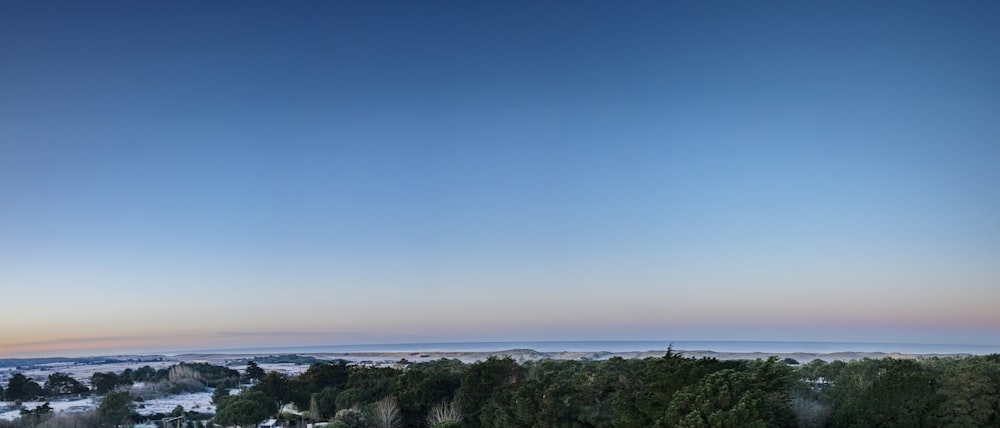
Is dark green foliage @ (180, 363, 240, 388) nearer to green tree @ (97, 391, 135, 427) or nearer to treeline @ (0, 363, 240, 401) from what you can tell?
treeline @ (0, 363, 240, 401)

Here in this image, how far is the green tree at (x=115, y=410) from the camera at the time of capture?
30.7 metres

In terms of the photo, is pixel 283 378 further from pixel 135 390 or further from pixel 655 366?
pixel 655 366

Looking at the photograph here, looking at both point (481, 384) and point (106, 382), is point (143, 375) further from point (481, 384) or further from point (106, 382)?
point (481, 384)

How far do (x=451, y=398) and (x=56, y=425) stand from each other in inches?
691

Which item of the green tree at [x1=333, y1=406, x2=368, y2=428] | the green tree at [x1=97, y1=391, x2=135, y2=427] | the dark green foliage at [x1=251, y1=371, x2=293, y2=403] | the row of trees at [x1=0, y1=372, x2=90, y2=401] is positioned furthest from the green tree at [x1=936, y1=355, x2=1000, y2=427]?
the row of trees at [x1=0, y1=372, x2=90, y2=401]

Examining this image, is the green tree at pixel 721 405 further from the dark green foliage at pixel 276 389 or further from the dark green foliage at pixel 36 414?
the dark green foliage at pixel 36 414

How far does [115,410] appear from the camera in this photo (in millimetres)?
31531

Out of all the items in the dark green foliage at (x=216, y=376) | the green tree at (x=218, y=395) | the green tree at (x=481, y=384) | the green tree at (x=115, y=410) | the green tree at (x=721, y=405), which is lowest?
the dark green foliage at (x=216, y=376)

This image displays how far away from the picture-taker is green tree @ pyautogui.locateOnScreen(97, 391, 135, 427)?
3070 cm

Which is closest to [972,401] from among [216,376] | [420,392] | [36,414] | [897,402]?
[897,402]

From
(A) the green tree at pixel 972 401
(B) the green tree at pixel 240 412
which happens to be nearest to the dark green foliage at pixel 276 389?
(B) the green tree at pixel 240 412

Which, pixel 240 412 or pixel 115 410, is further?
pixel 115 410

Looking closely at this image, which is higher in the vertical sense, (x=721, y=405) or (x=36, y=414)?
(x=721, y=405)

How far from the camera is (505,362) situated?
109ft
